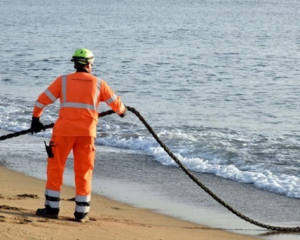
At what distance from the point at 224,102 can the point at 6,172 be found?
903cm

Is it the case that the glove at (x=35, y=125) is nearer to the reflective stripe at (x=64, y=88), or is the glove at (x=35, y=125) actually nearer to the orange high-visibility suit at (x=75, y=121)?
the orange high-visibility suit at (x=75, y=121)

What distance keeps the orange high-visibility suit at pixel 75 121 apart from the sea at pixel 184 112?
1.88 metres

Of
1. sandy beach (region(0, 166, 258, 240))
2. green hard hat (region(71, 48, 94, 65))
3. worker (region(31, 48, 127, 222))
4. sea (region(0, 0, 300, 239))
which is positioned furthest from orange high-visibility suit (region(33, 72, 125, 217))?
sea (region(0, 0, 300, 239))

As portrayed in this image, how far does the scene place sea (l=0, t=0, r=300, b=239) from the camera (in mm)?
10203

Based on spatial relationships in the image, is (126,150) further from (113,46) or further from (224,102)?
(113,46)

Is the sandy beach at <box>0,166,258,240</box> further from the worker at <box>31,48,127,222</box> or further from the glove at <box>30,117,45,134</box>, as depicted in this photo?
the glove at <box>30,117,45,134</box>

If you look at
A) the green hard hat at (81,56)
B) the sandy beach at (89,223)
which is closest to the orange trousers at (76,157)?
the sandy beach at (89,223)

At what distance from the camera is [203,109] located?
17766 mm

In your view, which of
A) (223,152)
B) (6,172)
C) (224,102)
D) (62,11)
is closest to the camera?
(6,172)

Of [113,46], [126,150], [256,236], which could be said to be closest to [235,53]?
[113,46]

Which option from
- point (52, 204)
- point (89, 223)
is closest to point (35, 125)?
point (52, 204)

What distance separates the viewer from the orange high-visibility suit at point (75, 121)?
7457mm

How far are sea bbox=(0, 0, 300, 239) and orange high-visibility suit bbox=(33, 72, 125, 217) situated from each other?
1.88 m

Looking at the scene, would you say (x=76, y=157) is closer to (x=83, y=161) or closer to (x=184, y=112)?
(x=83, y=161)
